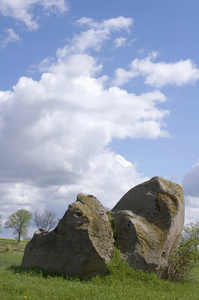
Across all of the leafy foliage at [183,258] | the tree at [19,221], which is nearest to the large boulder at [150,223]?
the leafy foliage at [183,258]

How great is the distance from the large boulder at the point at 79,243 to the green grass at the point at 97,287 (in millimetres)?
494

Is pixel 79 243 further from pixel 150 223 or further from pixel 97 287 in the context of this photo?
pixel 150 223

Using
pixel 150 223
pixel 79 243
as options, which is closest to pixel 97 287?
pixel 79 243

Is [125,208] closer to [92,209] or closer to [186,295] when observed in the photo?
[92,209]

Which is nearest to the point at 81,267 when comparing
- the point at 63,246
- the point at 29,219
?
the point at 63,246

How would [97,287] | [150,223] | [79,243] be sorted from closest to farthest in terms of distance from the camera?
[97,287] → [79,243] → [150,223]

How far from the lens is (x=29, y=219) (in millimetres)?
104250

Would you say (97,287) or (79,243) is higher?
(79,243)

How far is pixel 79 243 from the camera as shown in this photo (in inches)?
653

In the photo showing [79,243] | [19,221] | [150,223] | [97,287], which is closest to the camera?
[97,287]

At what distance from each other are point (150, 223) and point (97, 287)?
5224 mm

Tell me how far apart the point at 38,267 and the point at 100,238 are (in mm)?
3557

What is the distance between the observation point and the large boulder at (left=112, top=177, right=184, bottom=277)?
17.0m

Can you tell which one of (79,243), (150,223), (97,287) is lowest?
(97,287)
